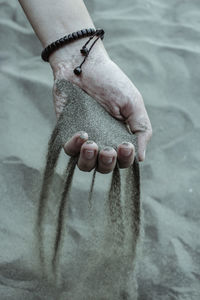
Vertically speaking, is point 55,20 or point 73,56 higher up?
point 55,20

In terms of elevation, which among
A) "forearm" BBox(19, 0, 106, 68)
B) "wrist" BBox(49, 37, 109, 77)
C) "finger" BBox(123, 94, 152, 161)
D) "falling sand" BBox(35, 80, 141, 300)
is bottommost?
"falling sand" BBox(35, 80, 141, 300)

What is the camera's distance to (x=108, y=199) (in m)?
1.42

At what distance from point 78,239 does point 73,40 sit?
843 mm

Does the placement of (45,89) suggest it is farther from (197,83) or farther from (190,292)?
(190,292)

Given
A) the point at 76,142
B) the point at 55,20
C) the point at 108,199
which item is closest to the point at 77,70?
the point at 55,20

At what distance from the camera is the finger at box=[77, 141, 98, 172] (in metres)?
1.21

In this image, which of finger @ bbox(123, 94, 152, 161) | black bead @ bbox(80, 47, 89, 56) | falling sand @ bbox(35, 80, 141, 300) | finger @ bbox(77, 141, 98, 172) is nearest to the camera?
finger @ bbox(77, 141, 98, 172)

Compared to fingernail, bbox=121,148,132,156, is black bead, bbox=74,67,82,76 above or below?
above

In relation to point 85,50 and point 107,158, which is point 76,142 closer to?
point 107,158

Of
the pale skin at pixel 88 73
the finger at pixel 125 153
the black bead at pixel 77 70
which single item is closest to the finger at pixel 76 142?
the pale skin at pixel 88 73

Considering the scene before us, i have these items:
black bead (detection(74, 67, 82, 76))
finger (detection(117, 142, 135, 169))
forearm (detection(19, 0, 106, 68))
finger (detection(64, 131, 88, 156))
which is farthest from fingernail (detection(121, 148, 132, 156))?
forearm (detection(19, 0, 106, 68))

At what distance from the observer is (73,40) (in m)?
1.60

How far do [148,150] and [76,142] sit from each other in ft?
2.49

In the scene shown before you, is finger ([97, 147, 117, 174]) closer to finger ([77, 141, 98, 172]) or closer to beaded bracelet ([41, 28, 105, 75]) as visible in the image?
finger ([77, 141, 98, 172])
